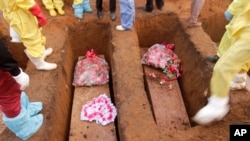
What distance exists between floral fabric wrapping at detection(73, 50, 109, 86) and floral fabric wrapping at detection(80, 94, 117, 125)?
431 millimetres

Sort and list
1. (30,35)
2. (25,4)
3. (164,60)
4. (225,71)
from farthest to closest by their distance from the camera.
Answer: (164,60) < (30,35) < (25,4) < (225,71)

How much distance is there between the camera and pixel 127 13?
4195 millimetres

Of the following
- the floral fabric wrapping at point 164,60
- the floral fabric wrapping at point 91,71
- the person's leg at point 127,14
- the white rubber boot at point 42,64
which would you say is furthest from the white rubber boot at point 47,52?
the floral fabric wrapping at point 164,60

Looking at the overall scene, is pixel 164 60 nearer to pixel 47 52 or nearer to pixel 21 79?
pixel 47 52

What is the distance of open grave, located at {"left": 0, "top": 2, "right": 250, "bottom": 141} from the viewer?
3.00 meters

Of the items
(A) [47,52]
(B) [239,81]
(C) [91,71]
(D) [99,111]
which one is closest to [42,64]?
(A) [47,52]

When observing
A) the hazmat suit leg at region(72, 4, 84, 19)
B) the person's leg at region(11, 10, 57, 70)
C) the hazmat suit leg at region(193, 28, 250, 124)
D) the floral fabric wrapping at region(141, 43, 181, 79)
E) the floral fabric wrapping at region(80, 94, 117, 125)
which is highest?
the hazmat suit leg at region(193, 28, 250, 124)

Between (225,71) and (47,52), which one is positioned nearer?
(225,71)

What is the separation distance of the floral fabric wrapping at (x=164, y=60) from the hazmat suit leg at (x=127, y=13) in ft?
1.87

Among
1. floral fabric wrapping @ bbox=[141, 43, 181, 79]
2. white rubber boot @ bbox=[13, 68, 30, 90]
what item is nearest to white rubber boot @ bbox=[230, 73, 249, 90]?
floral fabric wrapping @ bbox=[141, 43, 181, 79]

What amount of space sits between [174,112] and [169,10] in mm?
2038

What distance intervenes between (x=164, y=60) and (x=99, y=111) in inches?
54.4

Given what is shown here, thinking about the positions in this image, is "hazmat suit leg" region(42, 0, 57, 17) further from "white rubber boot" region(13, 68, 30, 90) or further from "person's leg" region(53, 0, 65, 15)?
"white rubber boot" region(13, 68, 30, 90)

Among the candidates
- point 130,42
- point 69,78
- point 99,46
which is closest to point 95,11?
point 99,46
